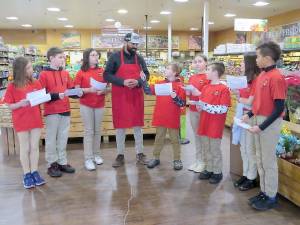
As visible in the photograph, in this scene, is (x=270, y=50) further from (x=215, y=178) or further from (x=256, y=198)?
(x=215, y=178)

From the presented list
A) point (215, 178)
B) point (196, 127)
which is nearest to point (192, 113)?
point (196, 127)

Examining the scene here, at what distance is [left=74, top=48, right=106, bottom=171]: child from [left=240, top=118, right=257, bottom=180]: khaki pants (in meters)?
1.83

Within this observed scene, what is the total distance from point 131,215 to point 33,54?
16697 millimetres

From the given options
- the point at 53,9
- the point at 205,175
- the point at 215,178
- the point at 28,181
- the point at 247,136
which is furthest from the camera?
the point at 53,9

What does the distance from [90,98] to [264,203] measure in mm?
2353

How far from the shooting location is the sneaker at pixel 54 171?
13.3 ft

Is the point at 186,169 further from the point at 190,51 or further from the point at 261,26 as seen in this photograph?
the point at 190,51

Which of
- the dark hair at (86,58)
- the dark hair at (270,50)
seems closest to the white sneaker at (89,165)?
the dark hair at (86,58)

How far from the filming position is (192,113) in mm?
4082

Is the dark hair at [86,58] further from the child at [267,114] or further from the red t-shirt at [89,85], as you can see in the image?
the child at [267,114]

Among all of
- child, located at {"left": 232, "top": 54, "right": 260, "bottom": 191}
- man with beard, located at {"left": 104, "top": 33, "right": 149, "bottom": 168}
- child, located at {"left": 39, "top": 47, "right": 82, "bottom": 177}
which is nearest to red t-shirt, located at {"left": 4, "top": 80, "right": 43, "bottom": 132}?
child, located at {"left": 39, "top": 47, "right": 82, "bottom": 177}

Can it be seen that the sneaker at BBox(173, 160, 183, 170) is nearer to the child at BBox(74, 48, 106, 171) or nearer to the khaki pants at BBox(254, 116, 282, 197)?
the child at BBox(74, 48, 106, 171)

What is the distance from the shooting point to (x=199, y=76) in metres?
3.99

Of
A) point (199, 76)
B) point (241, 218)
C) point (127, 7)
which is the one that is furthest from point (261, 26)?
point (241, 218)
